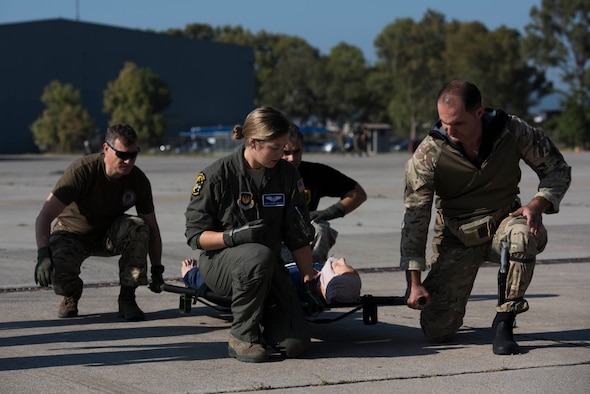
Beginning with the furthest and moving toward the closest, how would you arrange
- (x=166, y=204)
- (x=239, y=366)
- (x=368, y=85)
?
1. (x=368, y=85)
2. (x=166, y=204)
3. (x=239, y=366)

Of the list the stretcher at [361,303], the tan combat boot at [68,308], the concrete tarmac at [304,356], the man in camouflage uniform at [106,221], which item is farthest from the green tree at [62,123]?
the stretcher at [361,303]

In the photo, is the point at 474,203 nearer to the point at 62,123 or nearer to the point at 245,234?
the point at 245,234

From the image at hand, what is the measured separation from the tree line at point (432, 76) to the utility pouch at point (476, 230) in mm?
65347

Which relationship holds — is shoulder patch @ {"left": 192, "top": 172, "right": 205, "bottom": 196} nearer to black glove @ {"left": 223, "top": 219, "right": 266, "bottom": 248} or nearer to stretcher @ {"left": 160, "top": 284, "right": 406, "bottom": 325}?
black glove @ {"left": 223, "top": 219, "right": 266, "bottom": 248}

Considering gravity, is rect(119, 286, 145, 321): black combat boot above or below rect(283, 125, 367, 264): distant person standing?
below

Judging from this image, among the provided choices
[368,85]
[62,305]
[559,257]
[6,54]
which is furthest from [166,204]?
[368,85]

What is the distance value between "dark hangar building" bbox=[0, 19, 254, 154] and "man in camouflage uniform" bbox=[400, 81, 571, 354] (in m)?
75.1

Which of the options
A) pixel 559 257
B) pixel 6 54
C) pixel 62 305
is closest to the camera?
pixel 62 305

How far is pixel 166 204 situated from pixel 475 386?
1280 centimetres

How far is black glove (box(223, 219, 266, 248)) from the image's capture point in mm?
5543

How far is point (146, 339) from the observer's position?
606 cm

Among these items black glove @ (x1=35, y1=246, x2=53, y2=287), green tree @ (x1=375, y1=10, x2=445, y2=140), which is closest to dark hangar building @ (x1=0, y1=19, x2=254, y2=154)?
green tree @ (x1=375, y1=10, x2=445, y2=140)

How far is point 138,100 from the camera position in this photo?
78062 millimetres

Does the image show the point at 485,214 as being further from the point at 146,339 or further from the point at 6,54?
the point at 6,54
